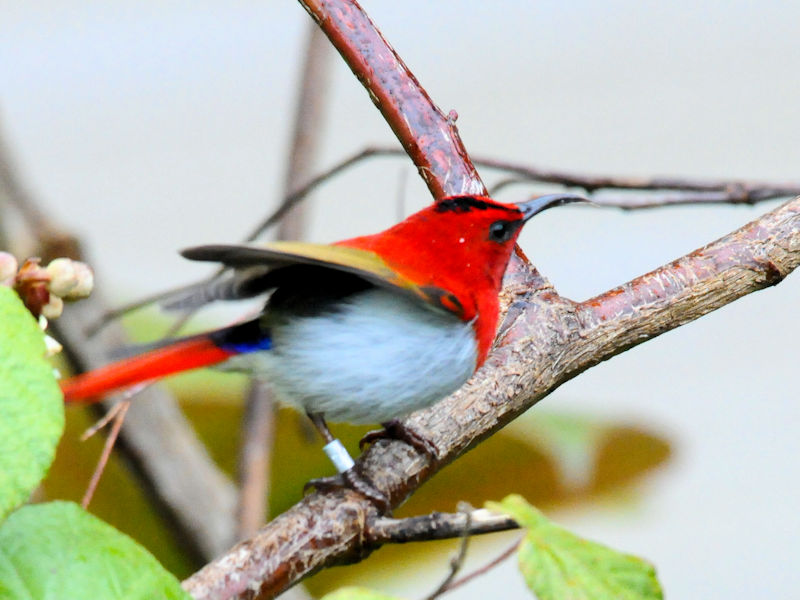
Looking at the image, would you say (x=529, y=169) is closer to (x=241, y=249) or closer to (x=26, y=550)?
(x=241, y=249)

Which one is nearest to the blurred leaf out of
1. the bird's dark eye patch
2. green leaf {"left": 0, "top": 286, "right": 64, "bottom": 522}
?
the bird's dark eye patch

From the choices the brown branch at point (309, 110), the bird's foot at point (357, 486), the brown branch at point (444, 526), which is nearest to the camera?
the brown branch at point (444, 526)

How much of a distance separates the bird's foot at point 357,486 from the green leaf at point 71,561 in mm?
309

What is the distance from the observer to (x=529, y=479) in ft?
7.40

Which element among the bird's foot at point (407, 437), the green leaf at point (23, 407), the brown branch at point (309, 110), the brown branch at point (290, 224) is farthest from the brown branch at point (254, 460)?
the green leaf at point (23, 407)

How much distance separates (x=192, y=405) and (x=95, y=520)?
176cm

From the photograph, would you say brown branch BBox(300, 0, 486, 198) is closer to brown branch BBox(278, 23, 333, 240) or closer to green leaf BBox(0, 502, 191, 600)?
brown branch BBox(278, 23, 333, 240)

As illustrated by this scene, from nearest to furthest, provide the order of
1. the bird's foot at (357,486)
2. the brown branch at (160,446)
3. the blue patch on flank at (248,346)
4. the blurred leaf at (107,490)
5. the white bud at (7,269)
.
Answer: the white bud at (7,269) < the bird's foot at (357,486) < the blue patch on flank at (248,346) < the brown branch at (160,446) < the blurred leaf at (107,490)

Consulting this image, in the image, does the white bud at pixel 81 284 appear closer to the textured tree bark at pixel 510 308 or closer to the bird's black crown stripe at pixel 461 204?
the textured tree bark at pixel 510 308

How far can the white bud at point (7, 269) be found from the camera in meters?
0.69

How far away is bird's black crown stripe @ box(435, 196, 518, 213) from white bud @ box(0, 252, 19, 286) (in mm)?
591

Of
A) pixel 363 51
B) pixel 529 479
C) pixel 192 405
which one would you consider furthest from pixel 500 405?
pixel 192 405

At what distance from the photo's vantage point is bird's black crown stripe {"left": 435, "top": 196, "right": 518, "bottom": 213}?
1.17 meters

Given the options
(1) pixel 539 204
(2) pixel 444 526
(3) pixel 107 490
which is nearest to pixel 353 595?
(2) pixel 444 526
